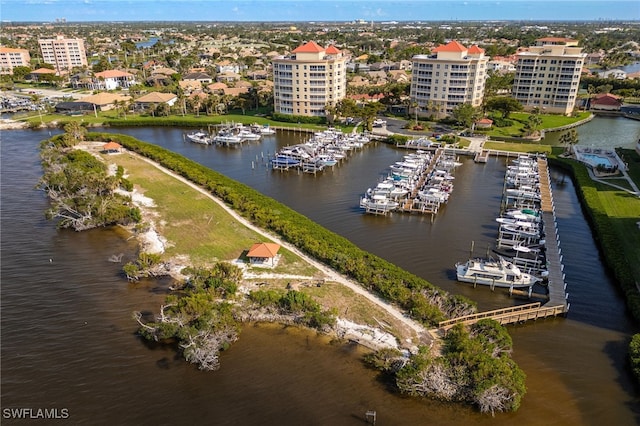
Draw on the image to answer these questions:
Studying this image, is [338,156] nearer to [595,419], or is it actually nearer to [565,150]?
[565,150]

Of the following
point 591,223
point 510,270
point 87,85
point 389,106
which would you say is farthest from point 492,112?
point 87,85

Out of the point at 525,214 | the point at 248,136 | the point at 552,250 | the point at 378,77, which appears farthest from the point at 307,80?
the point at 552,250

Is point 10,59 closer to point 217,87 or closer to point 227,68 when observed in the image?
point 227,68

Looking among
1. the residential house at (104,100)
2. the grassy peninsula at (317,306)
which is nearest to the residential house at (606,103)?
the grassy peninsula at (317,306)

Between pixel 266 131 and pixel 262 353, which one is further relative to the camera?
pixel 266 131
